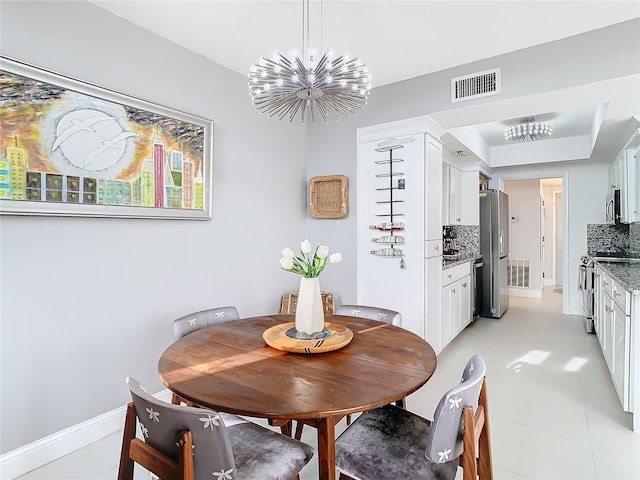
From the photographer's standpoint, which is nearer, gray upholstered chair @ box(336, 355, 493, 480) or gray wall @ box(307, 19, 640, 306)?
gray upholstered chair @ box(336, 355, 493, 480)

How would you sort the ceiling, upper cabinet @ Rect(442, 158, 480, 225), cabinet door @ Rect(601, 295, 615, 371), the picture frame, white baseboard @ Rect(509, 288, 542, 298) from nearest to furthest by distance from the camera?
the ceiling, cabinet door @ Rect(601, 295, 615, 371), the picture frame, upper cabinet @ Rect(442, 158, 480, 225), white baseboard @ Rect(509, 288, 542, 298)

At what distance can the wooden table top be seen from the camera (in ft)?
3.46

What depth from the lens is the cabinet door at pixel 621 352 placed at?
87.0 inches

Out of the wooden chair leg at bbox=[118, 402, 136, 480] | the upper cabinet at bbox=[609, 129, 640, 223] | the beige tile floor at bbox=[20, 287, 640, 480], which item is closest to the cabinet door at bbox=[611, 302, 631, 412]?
the beige tile floor at bbox=[20, 287, 640, 480]

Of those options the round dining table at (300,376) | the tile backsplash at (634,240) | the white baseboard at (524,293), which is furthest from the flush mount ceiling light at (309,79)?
the white baseboard at (524,293)

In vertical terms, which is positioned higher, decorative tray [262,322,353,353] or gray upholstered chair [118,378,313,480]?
decorative tray [262,322,353,353]

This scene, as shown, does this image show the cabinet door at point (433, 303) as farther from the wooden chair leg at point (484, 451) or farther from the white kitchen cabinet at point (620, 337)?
the wooden chair leg at point (484, 451)

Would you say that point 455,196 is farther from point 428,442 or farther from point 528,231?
point 428,442

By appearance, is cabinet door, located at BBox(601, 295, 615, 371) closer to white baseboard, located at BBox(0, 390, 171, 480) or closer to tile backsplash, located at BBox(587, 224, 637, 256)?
tile backsplash, located at BBox(587, 224, 637, 256)

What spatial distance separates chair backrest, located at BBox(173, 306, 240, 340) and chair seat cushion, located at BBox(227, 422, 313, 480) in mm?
684

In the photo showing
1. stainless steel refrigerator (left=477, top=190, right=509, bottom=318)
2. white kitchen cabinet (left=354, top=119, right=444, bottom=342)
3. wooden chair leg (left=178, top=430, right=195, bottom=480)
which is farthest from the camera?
stainless steel refrigerator (left=477, top=190, right=509, bottom=318)

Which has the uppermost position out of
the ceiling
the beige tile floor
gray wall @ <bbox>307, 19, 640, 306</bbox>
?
the ceiling

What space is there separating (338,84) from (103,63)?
1507 mm

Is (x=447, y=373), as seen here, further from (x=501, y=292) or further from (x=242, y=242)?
(x=501, y=292)
